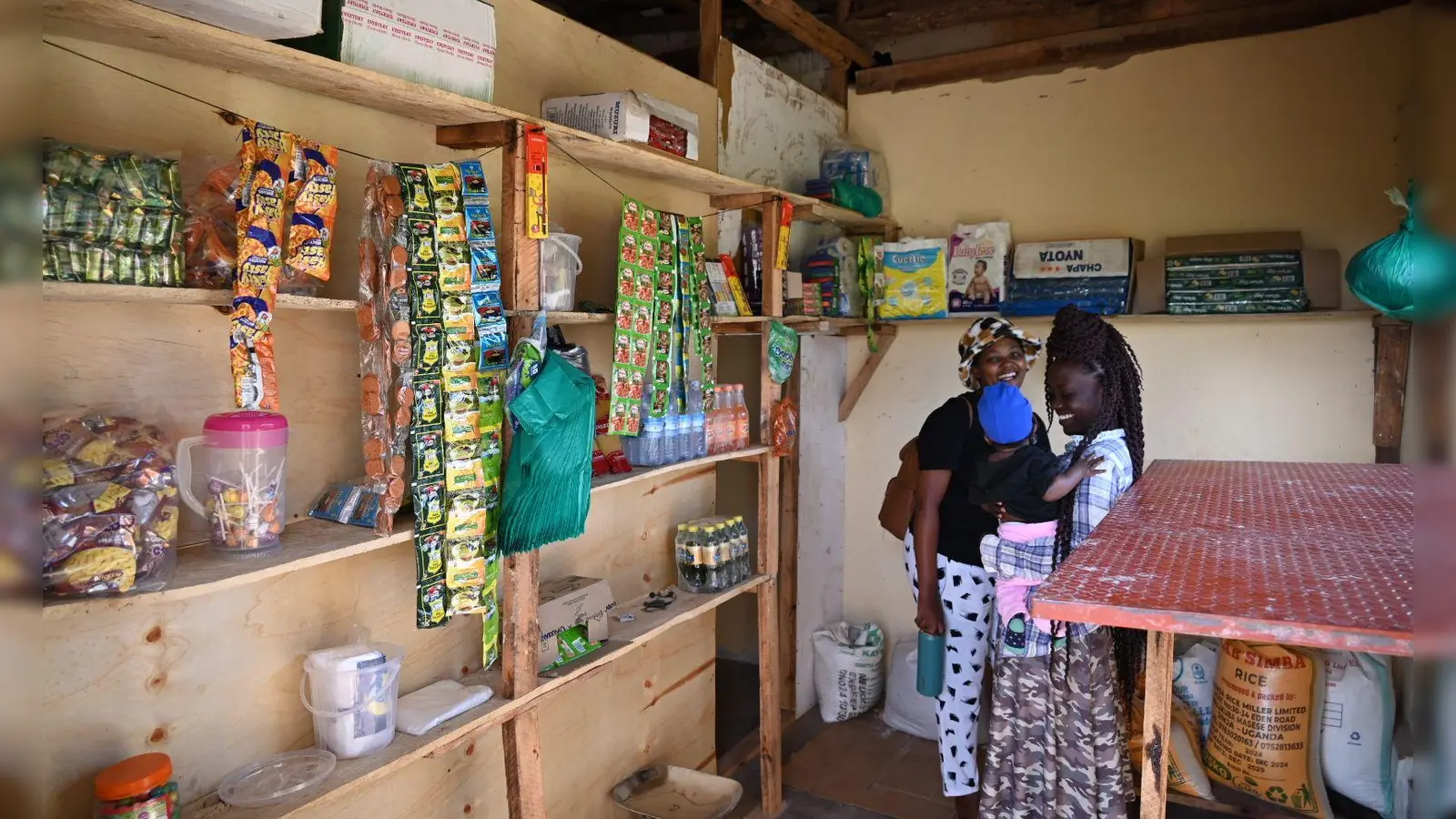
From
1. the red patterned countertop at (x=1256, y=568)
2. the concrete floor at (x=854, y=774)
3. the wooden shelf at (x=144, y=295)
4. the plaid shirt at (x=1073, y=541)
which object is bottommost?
the concrete floor at (x=854, y=774)

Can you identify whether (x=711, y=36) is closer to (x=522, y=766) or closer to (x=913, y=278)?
(x=913, y=278)

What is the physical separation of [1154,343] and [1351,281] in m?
1.07

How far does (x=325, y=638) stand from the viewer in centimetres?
202

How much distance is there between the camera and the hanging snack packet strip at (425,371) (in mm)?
1856

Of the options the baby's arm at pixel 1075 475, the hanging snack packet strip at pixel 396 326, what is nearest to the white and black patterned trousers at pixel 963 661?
the baby's arm at pixel 1075 475

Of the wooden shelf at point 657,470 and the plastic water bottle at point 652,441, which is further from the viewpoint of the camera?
the plastic water bottle at point 652,441

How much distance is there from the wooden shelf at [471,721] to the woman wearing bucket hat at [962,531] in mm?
688

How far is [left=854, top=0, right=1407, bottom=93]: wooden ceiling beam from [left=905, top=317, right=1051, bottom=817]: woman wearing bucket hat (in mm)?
1641

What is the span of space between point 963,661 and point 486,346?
1.88m

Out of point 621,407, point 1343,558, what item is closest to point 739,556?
point 621,407

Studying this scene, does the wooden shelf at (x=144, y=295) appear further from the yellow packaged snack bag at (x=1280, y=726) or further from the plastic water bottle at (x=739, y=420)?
the yellow packaged snack bag at (x=1280, y=726)

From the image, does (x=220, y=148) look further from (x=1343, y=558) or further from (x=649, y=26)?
(x=649, y=26)

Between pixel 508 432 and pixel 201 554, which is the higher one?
pixel 508 432

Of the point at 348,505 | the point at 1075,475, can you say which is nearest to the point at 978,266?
the point at 1075,475
